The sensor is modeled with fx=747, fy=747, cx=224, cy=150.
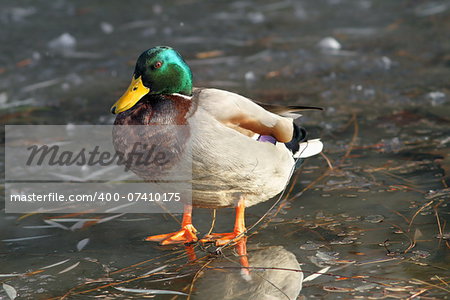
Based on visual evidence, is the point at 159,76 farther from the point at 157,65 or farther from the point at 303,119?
the point at 303,119

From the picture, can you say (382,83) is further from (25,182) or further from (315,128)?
(25,182)

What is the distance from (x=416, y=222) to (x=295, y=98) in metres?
2.58

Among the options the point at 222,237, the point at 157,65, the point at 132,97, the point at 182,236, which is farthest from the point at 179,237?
the point at 157,65

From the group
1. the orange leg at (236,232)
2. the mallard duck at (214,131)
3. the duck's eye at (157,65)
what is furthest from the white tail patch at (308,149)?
the duck's eye at (157,65)

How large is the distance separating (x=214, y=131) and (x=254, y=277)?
2.09 ft

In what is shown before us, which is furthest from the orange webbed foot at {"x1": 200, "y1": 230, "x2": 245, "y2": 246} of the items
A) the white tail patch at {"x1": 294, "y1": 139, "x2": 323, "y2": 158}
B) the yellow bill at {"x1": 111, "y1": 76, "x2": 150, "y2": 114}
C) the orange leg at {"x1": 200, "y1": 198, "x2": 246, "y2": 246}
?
the yellow bill at {"x1": 111, "y1": 76, "x2": 150, "y2": 114}

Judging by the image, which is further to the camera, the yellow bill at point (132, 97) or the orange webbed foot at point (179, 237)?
the orange webbed foot at point (179, 237)

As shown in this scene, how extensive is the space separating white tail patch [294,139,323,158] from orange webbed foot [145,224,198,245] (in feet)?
2.24

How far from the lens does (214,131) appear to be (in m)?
3.18

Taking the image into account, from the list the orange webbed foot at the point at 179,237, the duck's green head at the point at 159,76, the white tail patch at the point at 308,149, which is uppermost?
the duck's green head at the point at 159,76

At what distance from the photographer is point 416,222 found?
3471 mm

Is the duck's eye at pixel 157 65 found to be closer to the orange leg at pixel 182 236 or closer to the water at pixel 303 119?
the orange leg at pixel 182 236

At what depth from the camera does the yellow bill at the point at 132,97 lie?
329cm

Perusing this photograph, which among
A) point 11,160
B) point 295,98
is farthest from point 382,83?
point 11,160
